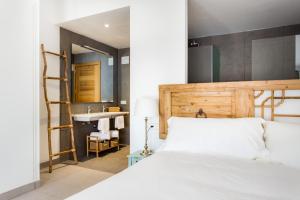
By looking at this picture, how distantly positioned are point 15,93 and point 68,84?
151cm

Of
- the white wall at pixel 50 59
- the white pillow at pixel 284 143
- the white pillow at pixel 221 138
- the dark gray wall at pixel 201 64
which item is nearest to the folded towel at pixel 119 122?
the white wall at pixel 50 59

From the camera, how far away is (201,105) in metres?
2.54

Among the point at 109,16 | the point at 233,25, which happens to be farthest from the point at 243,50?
the point at 109,16

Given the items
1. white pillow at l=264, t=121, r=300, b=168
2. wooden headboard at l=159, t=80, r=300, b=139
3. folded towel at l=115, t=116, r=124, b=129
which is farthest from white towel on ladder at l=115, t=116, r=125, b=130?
white pillow at l=264, t=121, r=300, b=168

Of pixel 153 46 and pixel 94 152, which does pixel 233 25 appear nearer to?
pixel 153 46

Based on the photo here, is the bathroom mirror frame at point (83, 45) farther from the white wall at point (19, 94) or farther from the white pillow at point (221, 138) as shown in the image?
the white pillow at point (221, 138)

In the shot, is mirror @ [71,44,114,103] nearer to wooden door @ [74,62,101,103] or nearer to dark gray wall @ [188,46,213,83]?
wooden door @ [74,62,101,103]

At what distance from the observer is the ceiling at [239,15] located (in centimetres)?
289

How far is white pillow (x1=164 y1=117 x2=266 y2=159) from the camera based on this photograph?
1857mm

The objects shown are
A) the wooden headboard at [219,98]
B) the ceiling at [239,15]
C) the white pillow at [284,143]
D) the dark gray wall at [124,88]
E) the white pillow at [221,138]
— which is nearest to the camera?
the white pillow at [284,143]

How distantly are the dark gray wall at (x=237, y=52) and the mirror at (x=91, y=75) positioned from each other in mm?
2382

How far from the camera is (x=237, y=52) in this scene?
413 centimetres

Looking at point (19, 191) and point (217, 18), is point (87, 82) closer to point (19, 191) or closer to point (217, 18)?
point (19, 191)

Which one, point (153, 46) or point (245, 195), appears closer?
point (245, 195)
